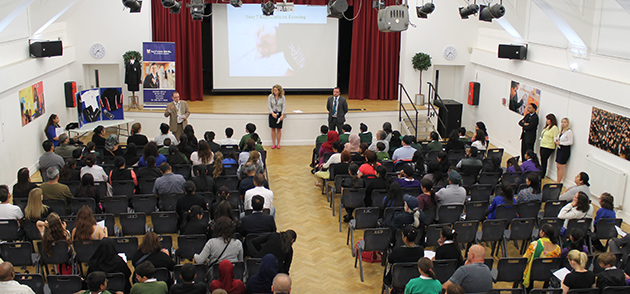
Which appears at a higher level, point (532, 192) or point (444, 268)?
point (532, 192)

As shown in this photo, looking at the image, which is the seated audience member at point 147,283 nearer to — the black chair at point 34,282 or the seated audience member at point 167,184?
the black chair at point 34,282

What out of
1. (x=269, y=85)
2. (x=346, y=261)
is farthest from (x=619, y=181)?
(x=269, y=85)

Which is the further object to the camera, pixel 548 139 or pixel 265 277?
pixel 548 139

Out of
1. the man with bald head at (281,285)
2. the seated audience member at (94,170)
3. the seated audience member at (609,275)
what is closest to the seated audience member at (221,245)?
the man with bald head at (281,285)

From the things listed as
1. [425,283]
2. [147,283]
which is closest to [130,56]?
[147,283]

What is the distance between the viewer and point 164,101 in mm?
14164

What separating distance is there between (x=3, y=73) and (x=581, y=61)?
1063cm

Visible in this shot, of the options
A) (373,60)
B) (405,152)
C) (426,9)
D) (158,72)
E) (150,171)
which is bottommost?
(150,171)

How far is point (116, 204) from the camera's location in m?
7.55

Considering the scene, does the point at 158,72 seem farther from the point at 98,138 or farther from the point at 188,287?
the point at 188,287

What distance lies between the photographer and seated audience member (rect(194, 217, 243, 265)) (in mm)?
5914

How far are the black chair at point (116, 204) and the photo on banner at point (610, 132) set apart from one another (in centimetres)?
805

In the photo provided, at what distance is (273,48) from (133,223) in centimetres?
959

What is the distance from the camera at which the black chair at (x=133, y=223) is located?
700 cm
